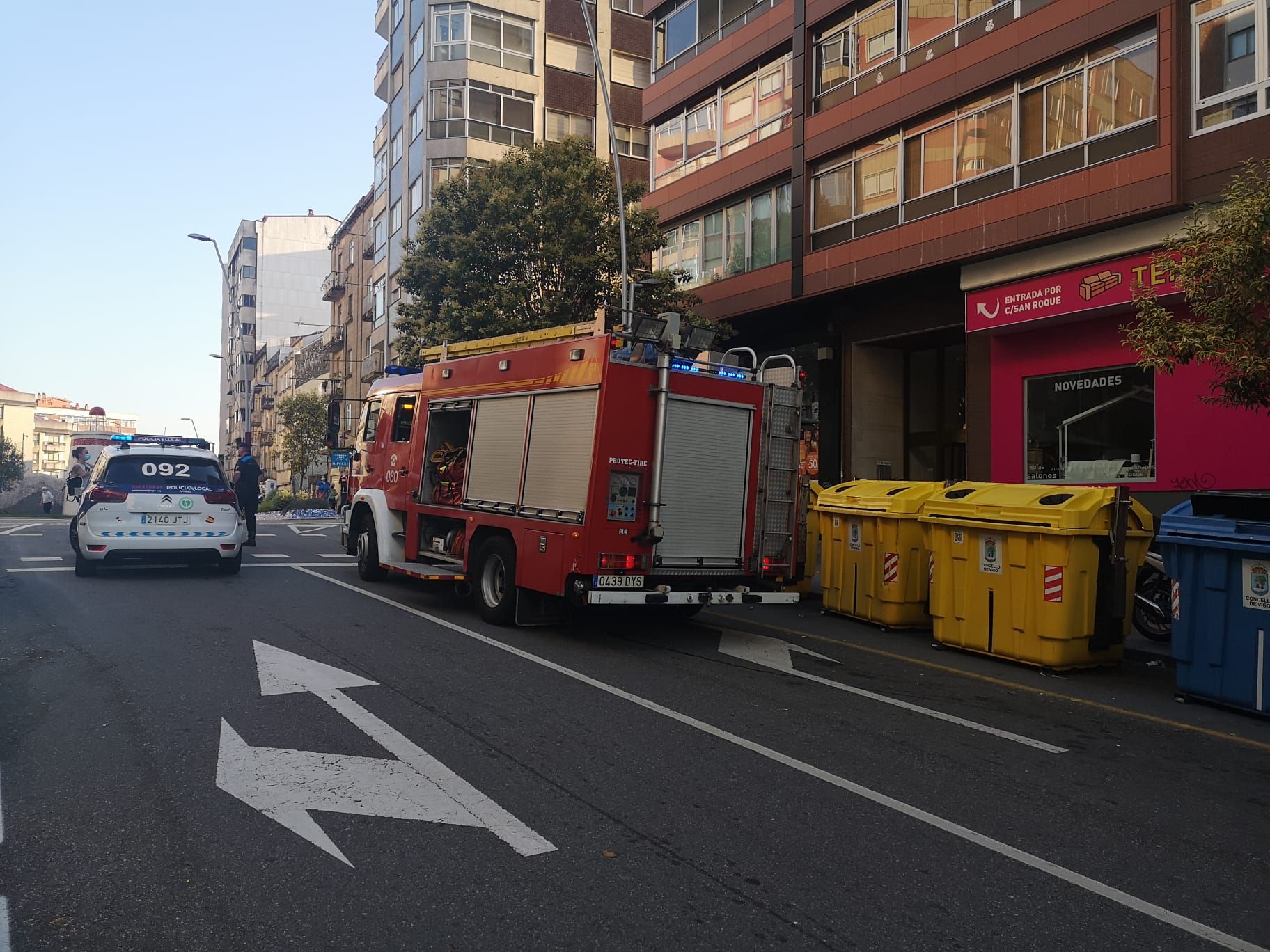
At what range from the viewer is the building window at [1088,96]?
47.0 feet

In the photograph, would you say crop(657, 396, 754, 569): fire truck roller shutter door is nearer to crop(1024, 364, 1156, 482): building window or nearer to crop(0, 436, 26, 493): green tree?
crop(1024, 364, 1156, 482): building window

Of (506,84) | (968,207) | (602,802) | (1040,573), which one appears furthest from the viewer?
(506,84)

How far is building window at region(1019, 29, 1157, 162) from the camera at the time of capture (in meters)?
14.3

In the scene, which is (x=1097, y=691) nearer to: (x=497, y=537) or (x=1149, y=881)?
(x=1149, y=881)

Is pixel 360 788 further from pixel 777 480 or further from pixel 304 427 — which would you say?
pixel 304 427

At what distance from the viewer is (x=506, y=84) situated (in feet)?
123

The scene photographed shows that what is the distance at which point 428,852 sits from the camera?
393cm

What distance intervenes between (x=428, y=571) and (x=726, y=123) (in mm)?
16798

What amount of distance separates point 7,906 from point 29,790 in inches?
54.9

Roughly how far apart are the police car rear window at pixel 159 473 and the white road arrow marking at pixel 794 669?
7.77 meters

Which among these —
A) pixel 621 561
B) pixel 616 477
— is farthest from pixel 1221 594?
pixel 616 477

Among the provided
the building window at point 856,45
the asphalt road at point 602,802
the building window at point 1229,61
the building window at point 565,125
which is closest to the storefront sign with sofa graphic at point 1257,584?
the asphalt road at point 602,802

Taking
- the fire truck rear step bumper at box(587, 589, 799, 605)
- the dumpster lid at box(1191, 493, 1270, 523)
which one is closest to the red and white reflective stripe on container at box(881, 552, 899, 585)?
the fire truck rear step bumper at box(587, 589, 799, 605)

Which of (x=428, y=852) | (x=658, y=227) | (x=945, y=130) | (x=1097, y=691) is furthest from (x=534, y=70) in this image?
(x=428, y=852)
